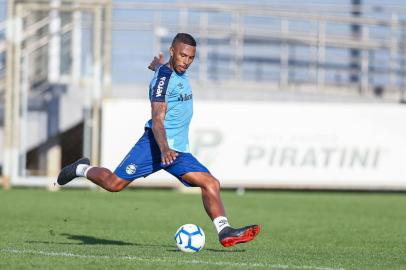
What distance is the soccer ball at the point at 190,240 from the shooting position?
27.3ft

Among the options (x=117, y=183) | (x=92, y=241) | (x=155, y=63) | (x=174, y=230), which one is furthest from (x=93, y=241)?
(x=174, y=230)

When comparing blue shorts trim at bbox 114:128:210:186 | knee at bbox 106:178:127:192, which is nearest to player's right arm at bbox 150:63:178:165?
blue shorts trim at bbox 114:128:210:186

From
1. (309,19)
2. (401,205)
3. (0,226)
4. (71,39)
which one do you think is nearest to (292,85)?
(309,19)

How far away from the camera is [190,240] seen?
27.3ft

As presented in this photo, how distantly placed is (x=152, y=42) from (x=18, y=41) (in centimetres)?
304

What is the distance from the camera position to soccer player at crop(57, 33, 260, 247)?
8.35m

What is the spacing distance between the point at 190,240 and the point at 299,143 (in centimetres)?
1422

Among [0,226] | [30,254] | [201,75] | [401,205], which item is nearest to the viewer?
[30,254]

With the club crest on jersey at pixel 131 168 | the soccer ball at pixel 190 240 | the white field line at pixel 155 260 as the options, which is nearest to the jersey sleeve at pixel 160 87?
the club crest on jersey at pixel 131 168

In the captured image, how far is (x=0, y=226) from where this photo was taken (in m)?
11.2

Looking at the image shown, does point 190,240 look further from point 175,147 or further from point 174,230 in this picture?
point 174,230

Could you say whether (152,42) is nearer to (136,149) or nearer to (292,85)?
(292,85)

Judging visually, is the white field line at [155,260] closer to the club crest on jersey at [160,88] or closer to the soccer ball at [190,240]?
the soccer ball at [190,240]

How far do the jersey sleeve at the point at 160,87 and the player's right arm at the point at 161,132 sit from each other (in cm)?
5
